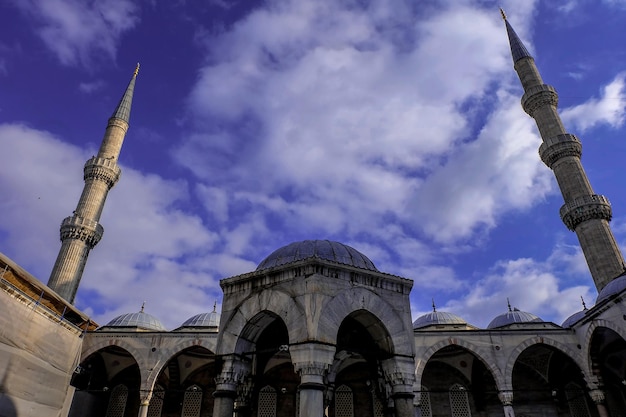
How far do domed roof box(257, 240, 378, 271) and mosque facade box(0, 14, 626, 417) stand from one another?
0.04m

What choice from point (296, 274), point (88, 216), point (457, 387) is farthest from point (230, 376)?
point (88, 216)

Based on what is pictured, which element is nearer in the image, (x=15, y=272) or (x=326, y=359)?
(x=326, y=359)

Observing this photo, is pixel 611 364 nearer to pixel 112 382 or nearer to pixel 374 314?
pixel 374 314

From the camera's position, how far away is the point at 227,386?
258 inches

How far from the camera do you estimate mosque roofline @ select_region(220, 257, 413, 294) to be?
6.48 metres

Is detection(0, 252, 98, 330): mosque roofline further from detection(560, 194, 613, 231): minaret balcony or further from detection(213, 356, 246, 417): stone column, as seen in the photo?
detection(560, 194, 613, 231): minaret balcony

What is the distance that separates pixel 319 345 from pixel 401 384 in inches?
62.9

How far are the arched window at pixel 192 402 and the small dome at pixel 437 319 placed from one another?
13.2m

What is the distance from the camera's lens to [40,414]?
13.3 m

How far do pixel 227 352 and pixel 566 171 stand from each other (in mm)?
24059

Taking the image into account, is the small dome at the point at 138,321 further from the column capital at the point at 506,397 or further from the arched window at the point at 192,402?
the column capital at the point at 506,397

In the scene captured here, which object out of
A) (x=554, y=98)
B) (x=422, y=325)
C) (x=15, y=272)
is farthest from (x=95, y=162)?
(x=554, y=98)

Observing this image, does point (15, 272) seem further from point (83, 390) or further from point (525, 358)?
point (525, 358)

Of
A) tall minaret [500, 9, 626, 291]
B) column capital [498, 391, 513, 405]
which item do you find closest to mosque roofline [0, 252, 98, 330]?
column capital [498, 391, 513, 405]
